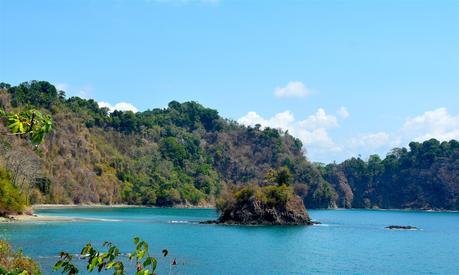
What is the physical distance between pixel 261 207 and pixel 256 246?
119 feet

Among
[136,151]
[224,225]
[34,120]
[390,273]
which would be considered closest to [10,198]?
[224,225]

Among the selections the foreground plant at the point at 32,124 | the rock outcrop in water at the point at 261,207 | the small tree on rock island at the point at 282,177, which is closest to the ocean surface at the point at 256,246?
the rock outcrop in water at the point at 261,207

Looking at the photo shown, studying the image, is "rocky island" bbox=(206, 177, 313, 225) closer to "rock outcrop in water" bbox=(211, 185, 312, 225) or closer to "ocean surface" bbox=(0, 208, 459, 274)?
"rock outcrop in water" bbox=(211, 185, 312, 225)

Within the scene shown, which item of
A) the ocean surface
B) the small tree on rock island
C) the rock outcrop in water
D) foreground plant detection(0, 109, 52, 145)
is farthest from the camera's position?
the small tree on rock island

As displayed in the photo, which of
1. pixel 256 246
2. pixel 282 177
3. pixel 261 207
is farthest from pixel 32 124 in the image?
pixel 282 177

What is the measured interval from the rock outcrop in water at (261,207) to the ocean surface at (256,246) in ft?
18.1

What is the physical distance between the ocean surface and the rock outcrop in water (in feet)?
18.1

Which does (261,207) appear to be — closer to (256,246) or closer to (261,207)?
(261,207)

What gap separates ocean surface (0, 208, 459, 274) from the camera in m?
52.4

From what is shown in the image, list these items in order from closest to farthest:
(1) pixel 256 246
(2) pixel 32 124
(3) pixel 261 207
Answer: (2) pixel 32 124, (1) pixel 256 246, (3) pixel 261 207

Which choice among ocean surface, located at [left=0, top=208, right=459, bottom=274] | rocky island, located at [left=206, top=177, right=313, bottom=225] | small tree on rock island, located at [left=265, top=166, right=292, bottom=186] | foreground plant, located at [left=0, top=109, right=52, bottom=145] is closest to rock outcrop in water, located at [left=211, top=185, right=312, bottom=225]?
rocky island, located at [left=206, top=177, right=313, bottom=225]

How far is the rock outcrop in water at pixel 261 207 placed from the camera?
10506 cm

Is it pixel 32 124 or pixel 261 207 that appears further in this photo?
pixel 261 207

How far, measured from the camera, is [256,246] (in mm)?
69500
